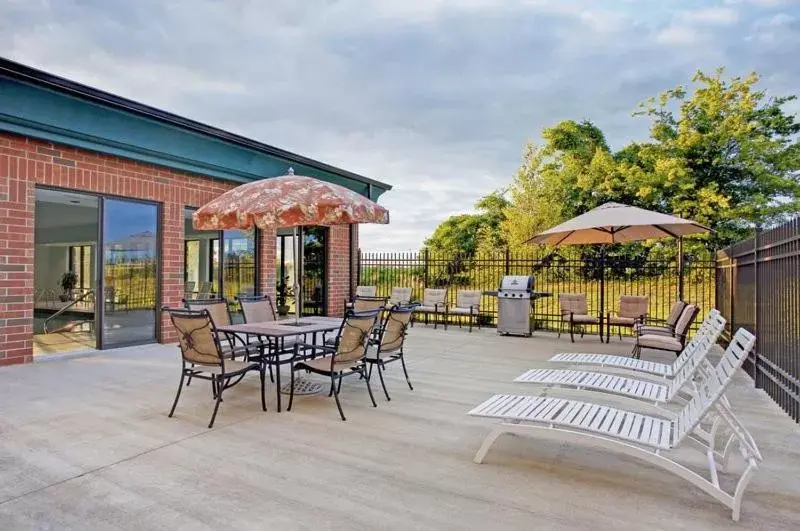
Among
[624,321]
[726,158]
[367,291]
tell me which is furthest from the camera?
[726,158]

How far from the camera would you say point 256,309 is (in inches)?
231

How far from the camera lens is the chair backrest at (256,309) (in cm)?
574

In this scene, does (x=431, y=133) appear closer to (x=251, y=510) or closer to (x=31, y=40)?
(x=31, y=40)

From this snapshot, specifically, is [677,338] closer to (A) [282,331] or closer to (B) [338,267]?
(A) [282,331]

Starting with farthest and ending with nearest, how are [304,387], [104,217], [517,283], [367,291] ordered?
[367,291]
[517,283]
[104,217]
[304,387]

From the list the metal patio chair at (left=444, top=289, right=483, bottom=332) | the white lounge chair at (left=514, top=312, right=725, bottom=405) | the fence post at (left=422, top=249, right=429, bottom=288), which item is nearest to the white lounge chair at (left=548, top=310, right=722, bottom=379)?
the white lounge chair at (left=514, top=312, right=725, bottom=405)

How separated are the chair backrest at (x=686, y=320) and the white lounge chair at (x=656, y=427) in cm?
326

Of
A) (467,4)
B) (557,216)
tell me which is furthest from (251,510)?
(557,216)

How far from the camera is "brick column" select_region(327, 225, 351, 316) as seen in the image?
10984mm

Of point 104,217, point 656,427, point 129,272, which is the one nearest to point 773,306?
point 656,427

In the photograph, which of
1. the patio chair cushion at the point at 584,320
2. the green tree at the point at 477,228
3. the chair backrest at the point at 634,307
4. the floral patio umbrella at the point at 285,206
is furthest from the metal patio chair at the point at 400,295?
the green tree at the point at 477,228

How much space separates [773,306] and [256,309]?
18.5 ft

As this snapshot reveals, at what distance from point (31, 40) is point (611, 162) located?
18.6 metres

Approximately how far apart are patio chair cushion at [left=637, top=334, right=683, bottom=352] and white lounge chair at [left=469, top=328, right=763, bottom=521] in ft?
10.8
